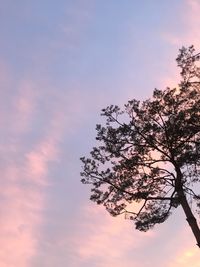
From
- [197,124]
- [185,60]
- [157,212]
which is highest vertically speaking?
[185,60]

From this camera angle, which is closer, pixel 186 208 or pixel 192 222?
pixel 192 222

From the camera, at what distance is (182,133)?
32.9 metres

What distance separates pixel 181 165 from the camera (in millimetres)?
32938

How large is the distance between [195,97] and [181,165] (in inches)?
148

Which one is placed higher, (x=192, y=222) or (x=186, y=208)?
(x=186, y=208)

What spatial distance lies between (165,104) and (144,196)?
5.19 metres

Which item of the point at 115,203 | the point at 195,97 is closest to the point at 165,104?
the point at 195,97

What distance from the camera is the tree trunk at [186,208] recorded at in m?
32.0

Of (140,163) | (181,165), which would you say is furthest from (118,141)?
(181,165)

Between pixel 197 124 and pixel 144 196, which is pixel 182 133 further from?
pixel 144 196

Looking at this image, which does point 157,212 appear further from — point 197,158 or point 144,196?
point 197,158

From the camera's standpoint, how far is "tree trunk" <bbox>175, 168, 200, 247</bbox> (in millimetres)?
31953

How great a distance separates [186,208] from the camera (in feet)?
106

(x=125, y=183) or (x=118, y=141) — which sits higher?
(x=118, y=141)
